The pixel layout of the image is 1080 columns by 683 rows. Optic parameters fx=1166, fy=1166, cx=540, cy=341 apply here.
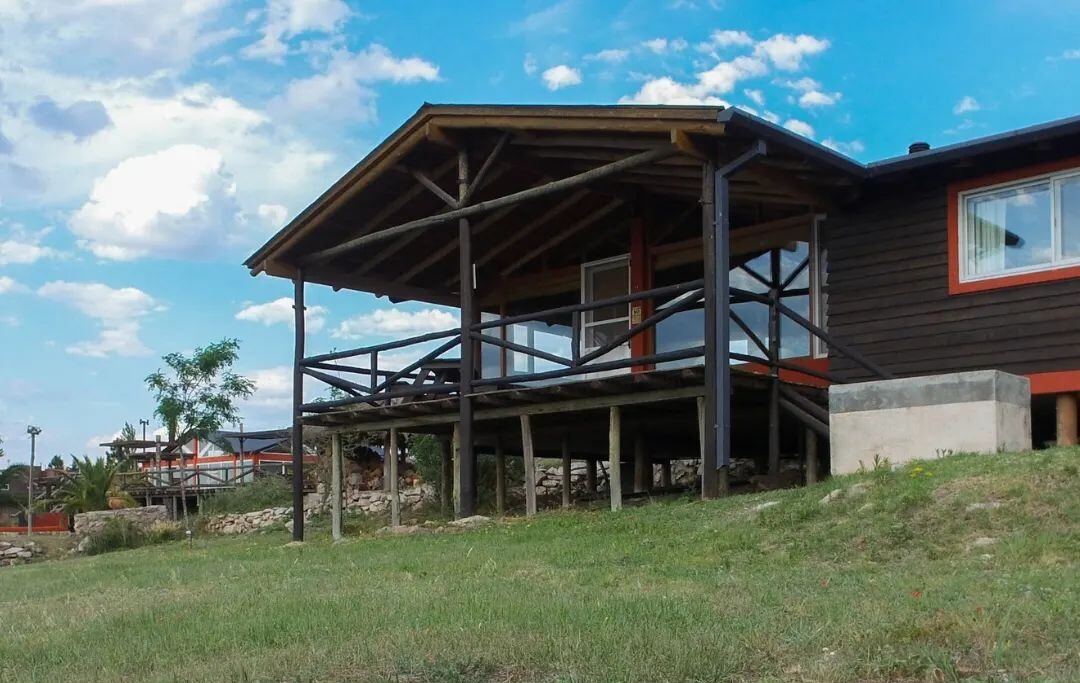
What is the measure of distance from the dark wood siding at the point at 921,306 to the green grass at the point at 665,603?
3132mm

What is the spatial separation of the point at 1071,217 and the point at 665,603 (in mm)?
8174

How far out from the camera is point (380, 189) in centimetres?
1628

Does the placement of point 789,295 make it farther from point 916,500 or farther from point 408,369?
point 916,500

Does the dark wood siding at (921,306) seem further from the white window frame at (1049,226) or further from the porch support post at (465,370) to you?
the porch support post at (465,370)

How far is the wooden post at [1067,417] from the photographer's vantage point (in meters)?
11.9

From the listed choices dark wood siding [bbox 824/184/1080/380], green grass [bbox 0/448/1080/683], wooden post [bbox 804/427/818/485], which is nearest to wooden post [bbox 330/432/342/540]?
green grass [bbox 0/448/1080/683]

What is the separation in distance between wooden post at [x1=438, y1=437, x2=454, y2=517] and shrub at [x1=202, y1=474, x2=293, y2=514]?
31.3 feet

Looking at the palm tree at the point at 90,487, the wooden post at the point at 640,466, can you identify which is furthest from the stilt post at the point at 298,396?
the palm tree at the point at 90,487

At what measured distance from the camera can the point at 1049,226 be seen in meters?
12.4

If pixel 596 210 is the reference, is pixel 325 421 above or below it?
below

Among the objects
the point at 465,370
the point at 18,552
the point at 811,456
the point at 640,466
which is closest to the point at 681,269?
the point at 640,466

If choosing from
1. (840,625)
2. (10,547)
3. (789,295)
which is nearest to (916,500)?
(840,625)

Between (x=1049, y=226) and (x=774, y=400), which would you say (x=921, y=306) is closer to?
(x=1049, y=226)

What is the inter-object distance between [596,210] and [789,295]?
132 inches
